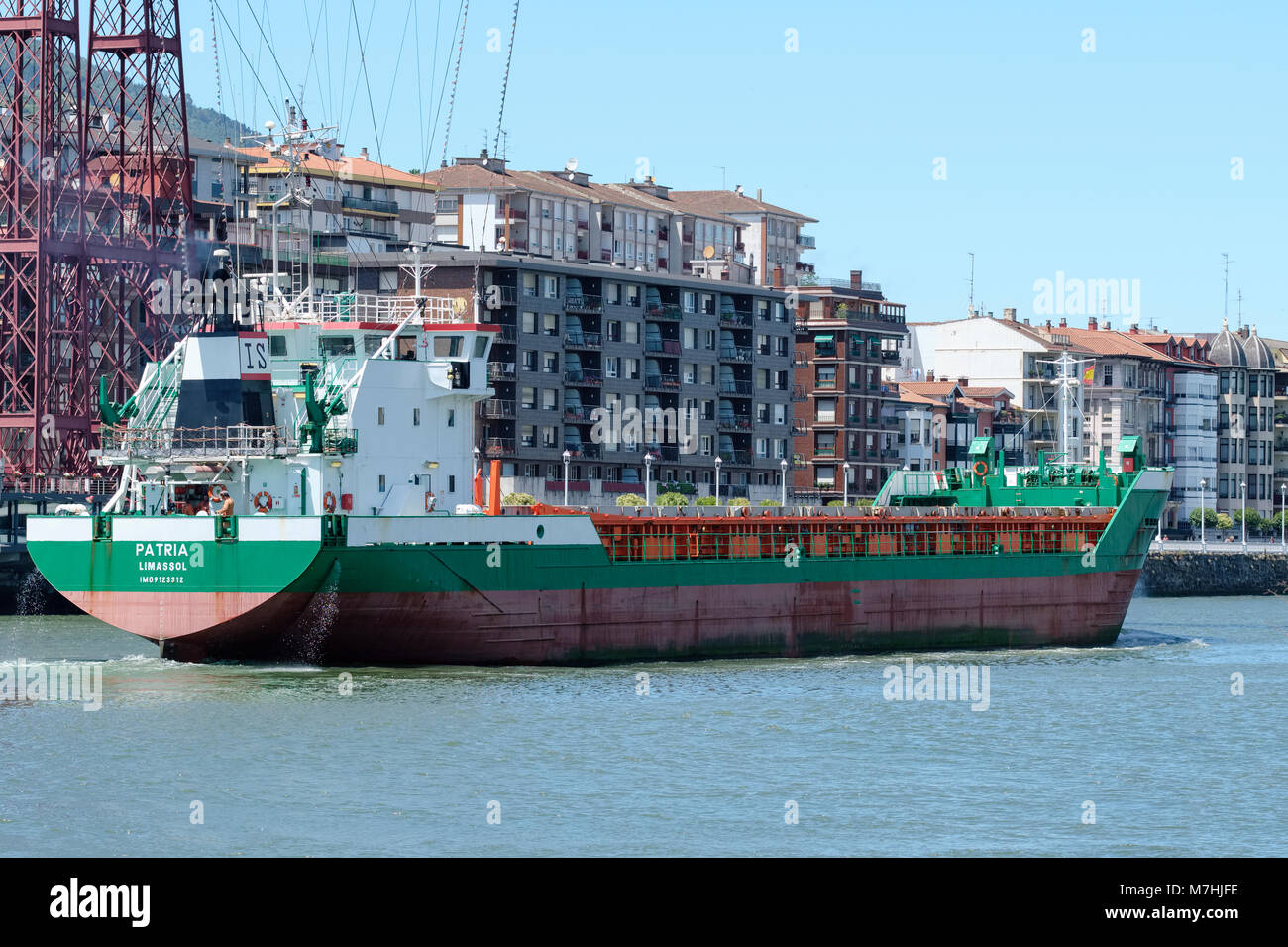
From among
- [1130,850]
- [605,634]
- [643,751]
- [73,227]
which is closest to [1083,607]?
[605,634]

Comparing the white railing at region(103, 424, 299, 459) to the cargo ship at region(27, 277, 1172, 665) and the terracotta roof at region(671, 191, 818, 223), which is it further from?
the terracotta roof at region(671, 191, 818, 223)

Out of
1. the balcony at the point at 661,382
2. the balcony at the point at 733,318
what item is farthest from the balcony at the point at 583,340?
the balcony at the point at 733,318

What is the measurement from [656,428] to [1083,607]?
145ft

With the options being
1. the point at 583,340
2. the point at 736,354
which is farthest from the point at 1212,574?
the point at 583,340

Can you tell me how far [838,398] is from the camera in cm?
10581

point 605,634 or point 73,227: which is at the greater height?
point 73,227

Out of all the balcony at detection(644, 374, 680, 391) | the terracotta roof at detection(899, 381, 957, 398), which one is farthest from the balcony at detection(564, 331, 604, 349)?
the terracotta roof at detection(899, 381, 957, 398)

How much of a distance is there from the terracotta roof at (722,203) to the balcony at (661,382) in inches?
1091

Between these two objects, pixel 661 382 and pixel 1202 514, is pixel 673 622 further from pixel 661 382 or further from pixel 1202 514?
pixel 1202 514

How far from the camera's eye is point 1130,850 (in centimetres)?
2302

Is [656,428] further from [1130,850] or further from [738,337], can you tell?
[1130,850]

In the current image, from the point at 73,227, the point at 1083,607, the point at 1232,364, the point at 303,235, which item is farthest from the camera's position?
the point at 1232,364

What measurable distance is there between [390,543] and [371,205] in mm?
64206

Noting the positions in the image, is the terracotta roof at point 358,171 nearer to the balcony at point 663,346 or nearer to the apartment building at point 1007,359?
the balcony at point 663,346
